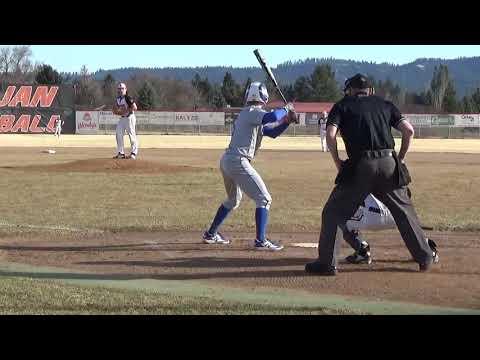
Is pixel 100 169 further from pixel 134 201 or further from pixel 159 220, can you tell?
pixel 159 220

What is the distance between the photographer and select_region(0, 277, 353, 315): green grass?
6910 millimetres

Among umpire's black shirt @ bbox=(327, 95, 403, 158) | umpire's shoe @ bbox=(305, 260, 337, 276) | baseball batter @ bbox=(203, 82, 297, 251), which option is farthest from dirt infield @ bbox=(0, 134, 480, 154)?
umpire's black shirt @ bbox=(327, 95, 403, 158)

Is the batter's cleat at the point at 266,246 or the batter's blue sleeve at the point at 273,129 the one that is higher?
the batter's blue sleeve at the point at 273,129

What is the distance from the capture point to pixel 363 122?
8.36 metres

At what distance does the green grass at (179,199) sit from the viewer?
43.0ft

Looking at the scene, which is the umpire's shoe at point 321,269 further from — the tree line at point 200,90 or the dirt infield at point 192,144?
the tree line at point 200,90

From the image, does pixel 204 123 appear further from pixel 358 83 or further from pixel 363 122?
pixel 363 122

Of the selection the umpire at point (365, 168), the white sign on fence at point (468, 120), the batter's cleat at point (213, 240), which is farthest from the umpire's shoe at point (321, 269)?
the white sign on fence at point (468, 120)

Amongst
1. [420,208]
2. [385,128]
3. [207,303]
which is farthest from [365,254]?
[420,208]

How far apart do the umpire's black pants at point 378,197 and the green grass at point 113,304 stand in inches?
60.5

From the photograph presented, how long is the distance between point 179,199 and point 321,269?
8488 millimetres

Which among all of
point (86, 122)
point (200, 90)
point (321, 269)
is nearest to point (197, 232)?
point (321, 269)

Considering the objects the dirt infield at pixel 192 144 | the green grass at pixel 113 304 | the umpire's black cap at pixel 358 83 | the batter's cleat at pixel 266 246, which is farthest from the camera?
the dirt infield at pixel 192 144

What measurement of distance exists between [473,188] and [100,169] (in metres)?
9.95
